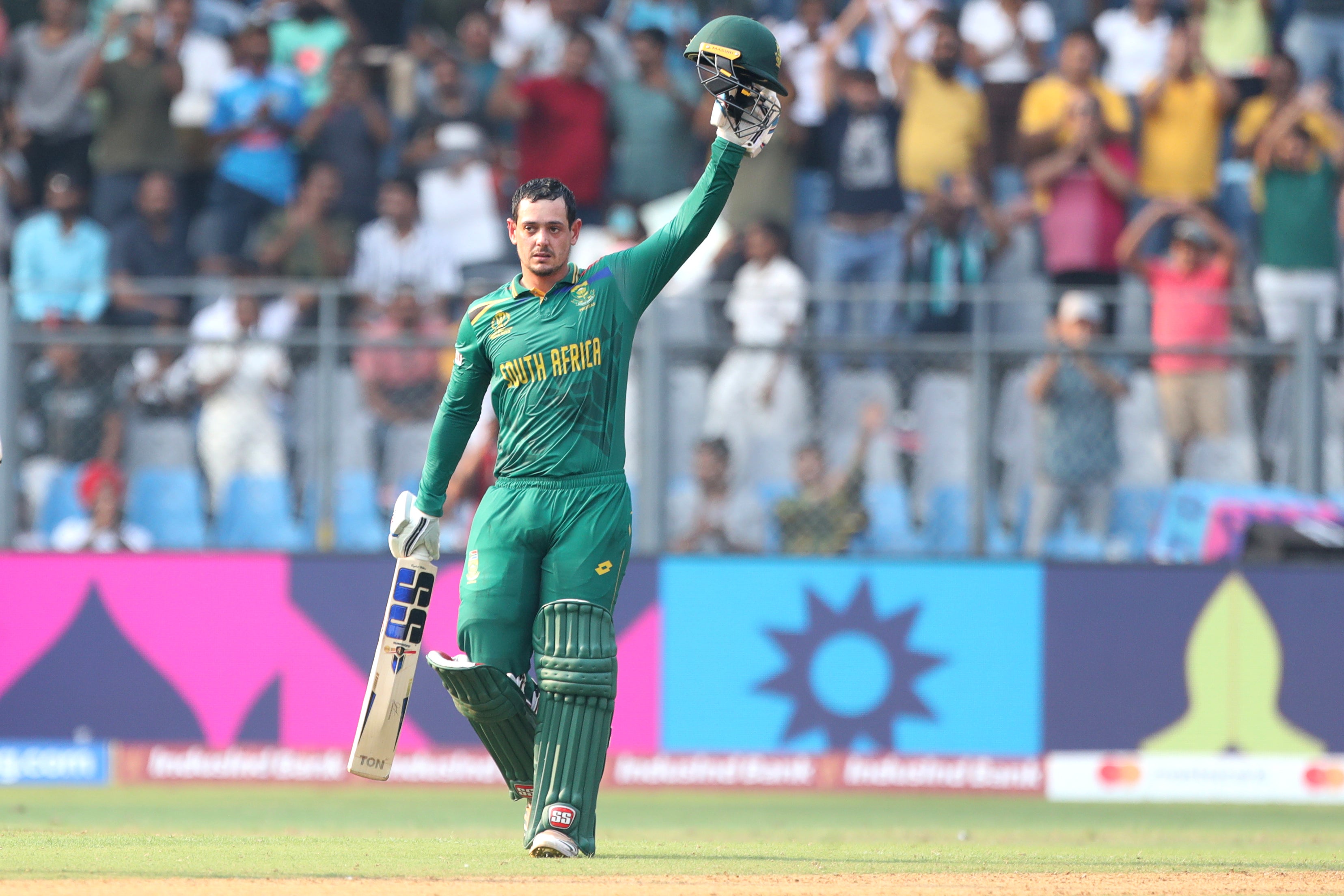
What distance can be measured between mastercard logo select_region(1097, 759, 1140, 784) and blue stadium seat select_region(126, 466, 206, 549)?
5643 millimetres

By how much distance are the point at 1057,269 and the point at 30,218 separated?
7518 mm

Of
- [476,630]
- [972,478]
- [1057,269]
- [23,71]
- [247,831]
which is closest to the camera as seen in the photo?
[476,630]

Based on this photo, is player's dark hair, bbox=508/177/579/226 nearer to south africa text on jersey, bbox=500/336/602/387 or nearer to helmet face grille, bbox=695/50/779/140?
south africa text on jersey, bbox=500/336/602/387

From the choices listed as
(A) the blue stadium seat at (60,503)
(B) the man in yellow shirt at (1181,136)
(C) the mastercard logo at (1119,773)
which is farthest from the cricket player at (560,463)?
(B) the man in yellow shirt at (1181,136)

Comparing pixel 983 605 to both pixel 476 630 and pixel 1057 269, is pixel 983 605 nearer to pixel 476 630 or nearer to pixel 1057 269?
pixel 1057 269

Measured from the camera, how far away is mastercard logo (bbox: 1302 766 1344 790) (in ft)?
35.7

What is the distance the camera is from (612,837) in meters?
8.35

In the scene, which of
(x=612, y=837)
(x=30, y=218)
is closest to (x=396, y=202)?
(x=30, y=218)

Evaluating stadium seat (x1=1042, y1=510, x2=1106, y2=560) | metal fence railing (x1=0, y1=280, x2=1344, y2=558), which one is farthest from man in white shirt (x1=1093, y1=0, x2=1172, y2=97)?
stadium seat (x1=1042, y1=510, x2=1106, y2=560)

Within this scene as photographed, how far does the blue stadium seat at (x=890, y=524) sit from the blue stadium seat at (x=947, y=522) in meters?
0.10

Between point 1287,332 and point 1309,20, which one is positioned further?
point 1309,20

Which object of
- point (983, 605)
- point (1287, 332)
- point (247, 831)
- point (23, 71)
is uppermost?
point (23, 71)

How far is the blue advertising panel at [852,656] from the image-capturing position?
1110 cm

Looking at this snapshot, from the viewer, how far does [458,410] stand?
669 centimetres
